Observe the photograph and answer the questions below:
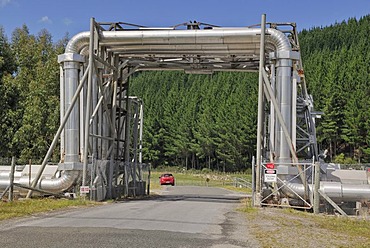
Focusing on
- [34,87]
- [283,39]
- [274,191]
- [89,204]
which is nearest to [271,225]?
[274,191]

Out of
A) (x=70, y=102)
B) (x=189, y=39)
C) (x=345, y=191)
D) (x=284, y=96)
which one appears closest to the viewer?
(x=345, y=191)

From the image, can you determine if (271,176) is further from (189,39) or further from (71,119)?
(71,119)

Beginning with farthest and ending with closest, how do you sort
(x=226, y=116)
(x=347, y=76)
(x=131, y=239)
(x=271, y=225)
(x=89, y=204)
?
(x=226, y=116) → (x=347, y=76) → (x=89, y=204) → (x=271, y=225) → (x=131, y=239)

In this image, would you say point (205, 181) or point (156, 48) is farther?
point (205, 181)

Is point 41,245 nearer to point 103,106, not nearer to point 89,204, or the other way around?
point 89,204

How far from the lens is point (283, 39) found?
22469 millimetres

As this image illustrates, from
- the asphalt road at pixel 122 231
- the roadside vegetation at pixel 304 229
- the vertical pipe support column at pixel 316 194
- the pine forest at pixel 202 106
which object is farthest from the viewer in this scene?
the pine forest at pixel 202 106

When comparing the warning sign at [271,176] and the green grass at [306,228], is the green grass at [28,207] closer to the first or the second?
the green grass at [306,228]

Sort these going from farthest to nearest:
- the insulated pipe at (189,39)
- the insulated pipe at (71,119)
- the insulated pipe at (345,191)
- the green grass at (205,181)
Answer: the green grass at (205,181) → the insulated pipe at (71,119) → the insulated pipe at (189,39) → the insulated pipe at (345,191)

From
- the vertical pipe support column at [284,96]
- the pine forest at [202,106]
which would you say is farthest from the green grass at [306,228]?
the pine forest at [202,106]

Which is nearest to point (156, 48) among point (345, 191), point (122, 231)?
point (345, 191)

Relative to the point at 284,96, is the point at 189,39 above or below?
above

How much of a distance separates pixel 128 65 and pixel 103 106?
3.65 m

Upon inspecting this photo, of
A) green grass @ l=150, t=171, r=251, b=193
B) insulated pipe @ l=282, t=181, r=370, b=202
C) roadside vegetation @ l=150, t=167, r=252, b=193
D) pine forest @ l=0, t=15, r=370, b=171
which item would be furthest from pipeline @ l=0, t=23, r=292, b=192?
green grass @ l=150, t=171, r=251, b=193
